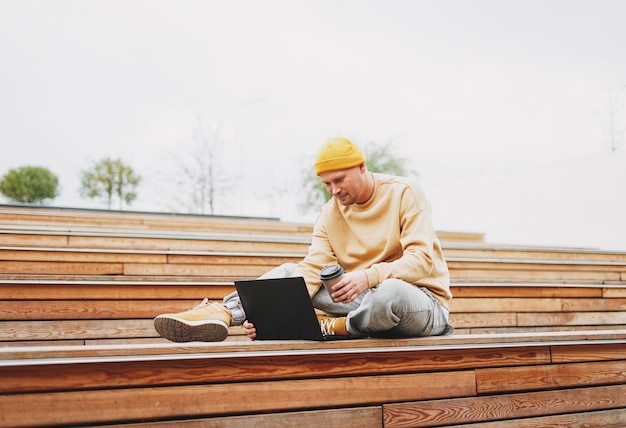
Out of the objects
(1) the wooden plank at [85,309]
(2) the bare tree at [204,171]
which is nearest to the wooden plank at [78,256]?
(1) the wooden plank at [85,309]

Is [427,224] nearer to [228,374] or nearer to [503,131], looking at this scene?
[228,374]

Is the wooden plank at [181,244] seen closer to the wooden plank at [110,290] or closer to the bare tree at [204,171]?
the wooden plank at [110,290]

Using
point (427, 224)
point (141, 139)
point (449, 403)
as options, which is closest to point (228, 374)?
point (449, 403)

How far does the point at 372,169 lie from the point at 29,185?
405 centimetres

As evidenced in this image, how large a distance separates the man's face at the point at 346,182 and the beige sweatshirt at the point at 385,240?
0.21 feet

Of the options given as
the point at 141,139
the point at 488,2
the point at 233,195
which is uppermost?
the point at 488,2

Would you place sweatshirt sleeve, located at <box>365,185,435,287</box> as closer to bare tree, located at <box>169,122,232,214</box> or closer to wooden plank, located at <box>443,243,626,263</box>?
wooden plank, located at <box>443,243,626,263</box>

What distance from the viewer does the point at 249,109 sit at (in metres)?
8.39

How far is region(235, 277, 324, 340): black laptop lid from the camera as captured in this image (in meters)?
1.63

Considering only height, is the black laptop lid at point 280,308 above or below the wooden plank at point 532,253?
below

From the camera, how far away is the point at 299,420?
1.45 meters

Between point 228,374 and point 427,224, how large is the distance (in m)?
0.74

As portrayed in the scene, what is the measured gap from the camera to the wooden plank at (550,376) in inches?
67.8

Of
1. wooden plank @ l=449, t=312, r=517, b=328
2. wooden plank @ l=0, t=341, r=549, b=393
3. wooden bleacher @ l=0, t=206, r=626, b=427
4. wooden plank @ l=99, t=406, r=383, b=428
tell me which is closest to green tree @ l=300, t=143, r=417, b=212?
wooden bleacher @ l=0, t=206, r=626, b=427
